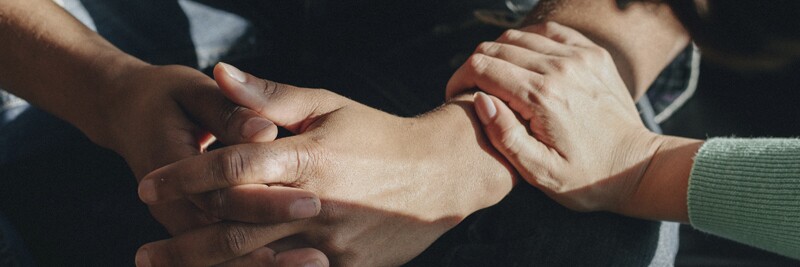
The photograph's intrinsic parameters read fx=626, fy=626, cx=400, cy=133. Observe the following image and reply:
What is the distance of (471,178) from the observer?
911 millimetres

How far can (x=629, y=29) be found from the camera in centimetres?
112

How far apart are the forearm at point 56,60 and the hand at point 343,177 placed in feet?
0.72

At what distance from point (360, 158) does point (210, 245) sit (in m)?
0.21

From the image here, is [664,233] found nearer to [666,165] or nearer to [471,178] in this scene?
[666,165]

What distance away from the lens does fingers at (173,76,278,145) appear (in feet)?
2.52

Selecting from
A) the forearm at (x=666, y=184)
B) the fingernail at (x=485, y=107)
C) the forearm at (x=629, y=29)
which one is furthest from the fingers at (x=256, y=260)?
the forearm at (x=629, y=29)

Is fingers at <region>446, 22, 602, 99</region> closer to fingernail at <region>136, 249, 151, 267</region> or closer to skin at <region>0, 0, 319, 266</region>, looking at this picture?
skin at <region>0, 0, 319, 266</region>

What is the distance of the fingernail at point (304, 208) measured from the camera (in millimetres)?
730

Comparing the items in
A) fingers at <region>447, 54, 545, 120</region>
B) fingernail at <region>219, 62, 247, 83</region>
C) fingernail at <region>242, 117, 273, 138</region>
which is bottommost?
fingers at <region>447, 54, 545, 120</region>

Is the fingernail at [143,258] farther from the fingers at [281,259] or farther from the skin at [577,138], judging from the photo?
the skin at [577,138]

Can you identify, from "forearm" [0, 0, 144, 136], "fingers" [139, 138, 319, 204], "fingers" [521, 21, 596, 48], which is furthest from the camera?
"fingers" [521, 21, 596, 48]

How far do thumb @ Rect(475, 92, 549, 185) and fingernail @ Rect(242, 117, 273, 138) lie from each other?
0.32 m

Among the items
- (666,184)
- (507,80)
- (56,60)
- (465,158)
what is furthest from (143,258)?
(666,184)

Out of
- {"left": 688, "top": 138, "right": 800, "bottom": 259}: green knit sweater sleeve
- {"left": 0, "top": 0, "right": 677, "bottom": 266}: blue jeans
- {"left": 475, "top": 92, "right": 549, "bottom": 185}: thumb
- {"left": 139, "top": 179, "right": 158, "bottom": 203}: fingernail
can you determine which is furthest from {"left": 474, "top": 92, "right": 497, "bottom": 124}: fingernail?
{"left": 139, "top": 179, "right": 158, "bottom": 203}: fingernail
